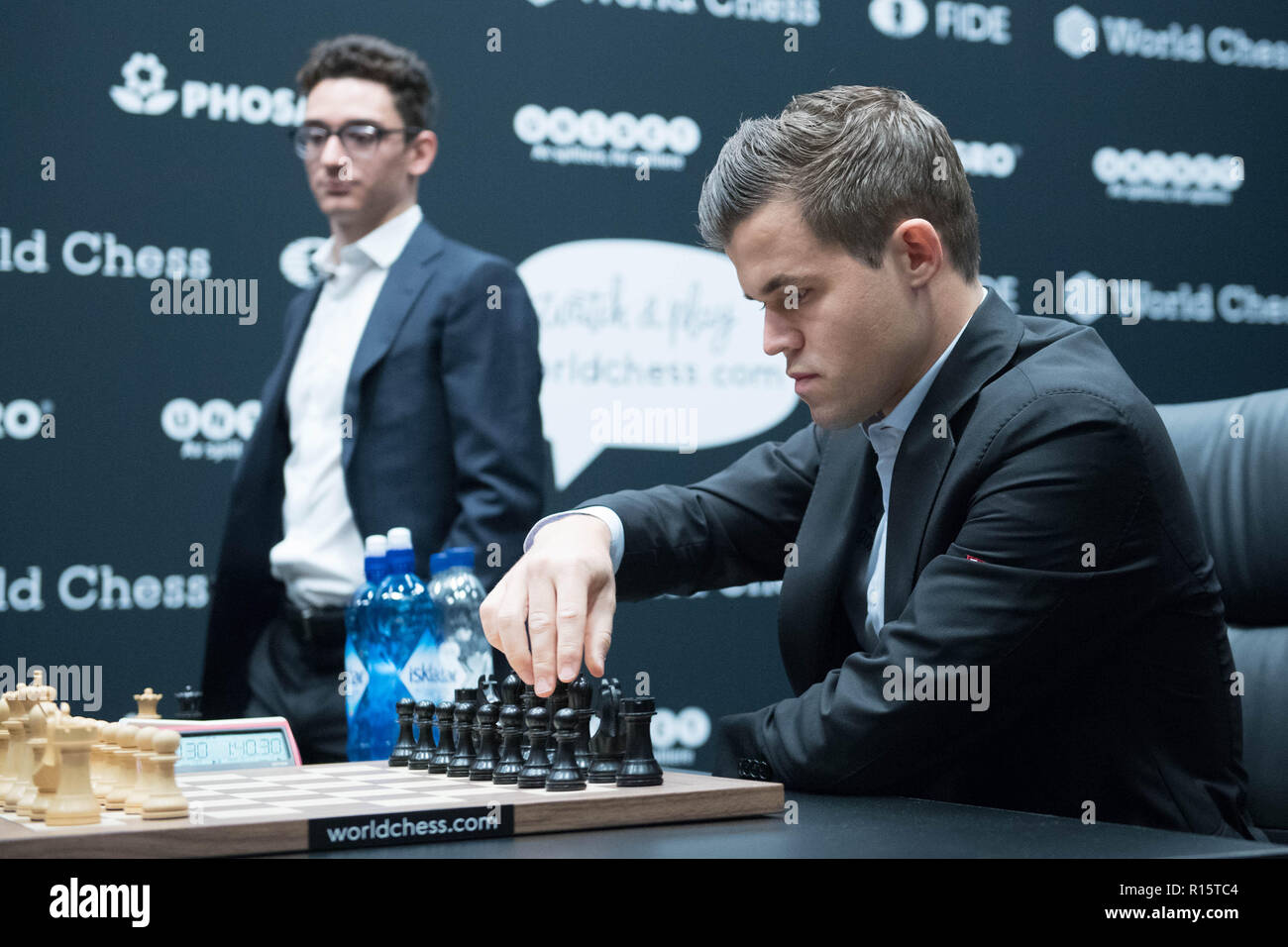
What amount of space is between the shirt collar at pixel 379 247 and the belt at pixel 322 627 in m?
0.71

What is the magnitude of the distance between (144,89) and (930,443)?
7.58 feet

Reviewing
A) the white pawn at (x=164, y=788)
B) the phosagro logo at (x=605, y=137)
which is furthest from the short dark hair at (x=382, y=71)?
the white pawn at (x=164, y=788)

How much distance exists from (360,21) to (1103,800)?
103 inches

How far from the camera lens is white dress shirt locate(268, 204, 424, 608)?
248 centimetres

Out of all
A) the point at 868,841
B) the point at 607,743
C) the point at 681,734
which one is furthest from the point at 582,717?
the point at 681,734

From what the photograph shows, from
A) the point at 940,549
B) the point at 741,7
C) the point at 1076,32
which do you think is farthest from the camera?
the point at 1076,32

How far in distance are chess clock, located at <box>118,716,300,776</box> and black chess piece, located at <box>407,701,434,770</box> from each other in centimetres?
18

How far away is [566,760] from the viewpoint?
46.5 inches

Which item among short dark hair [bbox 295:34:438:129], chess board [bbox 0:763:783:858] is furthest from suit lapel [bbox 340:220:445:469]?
chess board [bbox 0:763:783:858]

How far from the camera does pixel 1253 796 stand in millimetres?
1744

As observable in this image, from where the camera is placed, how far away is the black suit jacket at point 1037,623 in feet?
4.21

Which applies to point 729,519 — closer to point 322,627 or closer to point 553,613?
point 553,613
